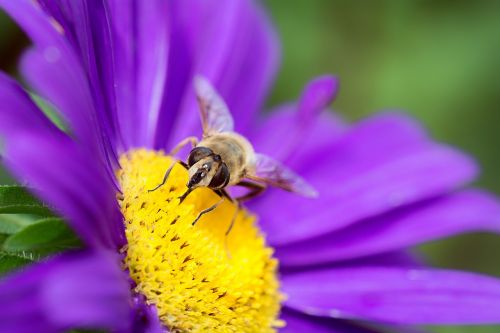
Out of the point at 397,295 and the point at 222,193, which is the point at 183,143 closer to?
the point at 222,193

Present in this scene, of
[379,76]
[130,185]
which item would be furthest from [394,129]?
[379,76]

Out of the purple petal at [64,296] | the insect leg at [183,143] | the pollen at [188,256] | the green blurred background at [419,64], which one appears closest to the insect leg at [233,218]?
the pollen at [188,256]

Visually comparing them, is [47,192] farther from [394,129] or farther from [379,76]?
[379,76]

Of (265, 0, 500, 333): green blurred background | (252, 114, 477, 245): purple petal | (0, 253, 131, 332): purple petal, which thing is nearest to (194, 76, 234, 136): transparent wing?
(252, 114, 477, 245): purple petal

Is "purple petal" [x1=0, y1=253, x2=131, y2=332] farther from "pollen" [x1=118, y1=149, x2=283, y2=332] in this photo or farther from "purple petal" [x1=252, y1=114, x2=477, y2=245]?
"purple petal" [x1=252, y1=114, x2=477, y2=245]

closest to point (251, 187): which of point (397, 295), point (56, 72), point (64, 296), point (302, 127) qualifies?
point (302, 127)
